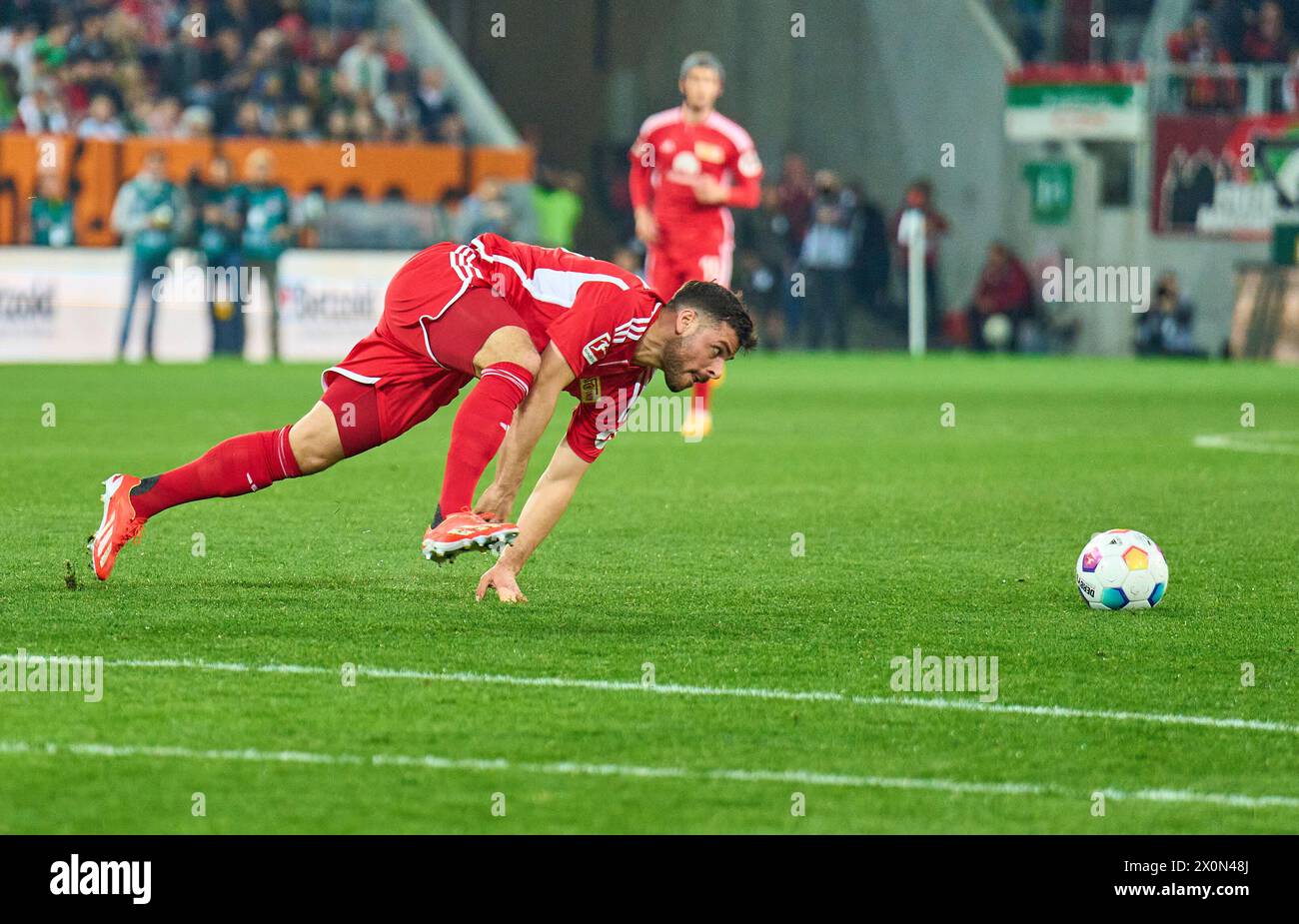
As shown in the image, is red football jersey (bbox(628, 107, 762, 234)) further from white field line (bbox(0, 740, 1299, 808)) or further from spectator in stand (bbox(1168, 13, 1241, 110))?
spectator in stand (bbox(1168, 13, 1241, 110))

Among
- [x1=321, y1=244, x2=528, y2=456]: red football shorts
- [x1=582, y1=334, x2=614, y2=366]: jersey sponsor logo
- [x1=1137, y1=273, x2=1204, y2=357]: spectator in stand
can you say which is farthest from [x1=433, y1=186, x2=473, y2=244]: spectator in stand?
[x1=582, y1=334, x2=614, y2=366]: jersey sponsor logo

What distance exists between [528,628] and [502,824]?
8.11 ft

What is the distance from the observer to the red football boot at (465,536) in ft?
20.1

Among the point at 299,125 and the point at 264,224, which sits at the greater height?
the point at 299,125

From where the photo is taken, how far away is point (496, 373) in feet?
22.1

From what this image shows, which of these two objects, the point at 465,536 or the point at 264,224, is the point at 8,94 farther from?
the point at 465,536

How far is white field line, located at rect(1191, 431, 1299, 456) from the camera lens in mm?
14523

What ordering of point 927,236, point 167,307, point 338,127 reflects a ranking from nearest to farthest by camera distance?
point 167,307
point 338,127
point 927,236

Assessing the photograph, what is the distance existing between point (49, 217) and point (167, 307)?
5.12 ft

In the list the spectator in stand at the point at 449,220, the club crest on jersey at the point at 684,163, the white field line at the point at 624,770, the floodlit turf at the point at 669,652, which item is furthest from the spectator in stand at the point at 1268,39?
the white field line at the point at 624,770

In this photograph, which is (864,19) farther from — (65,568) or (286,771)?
(286,771)

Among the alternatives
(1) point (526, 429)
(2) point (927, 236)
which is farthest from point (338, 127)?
(1) point (526, 429)

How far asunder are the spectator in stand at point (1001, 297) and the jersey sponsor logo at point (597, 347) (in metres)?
23.0

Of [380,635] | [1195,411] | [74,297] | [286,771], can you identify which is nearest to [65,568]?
[380,635]
